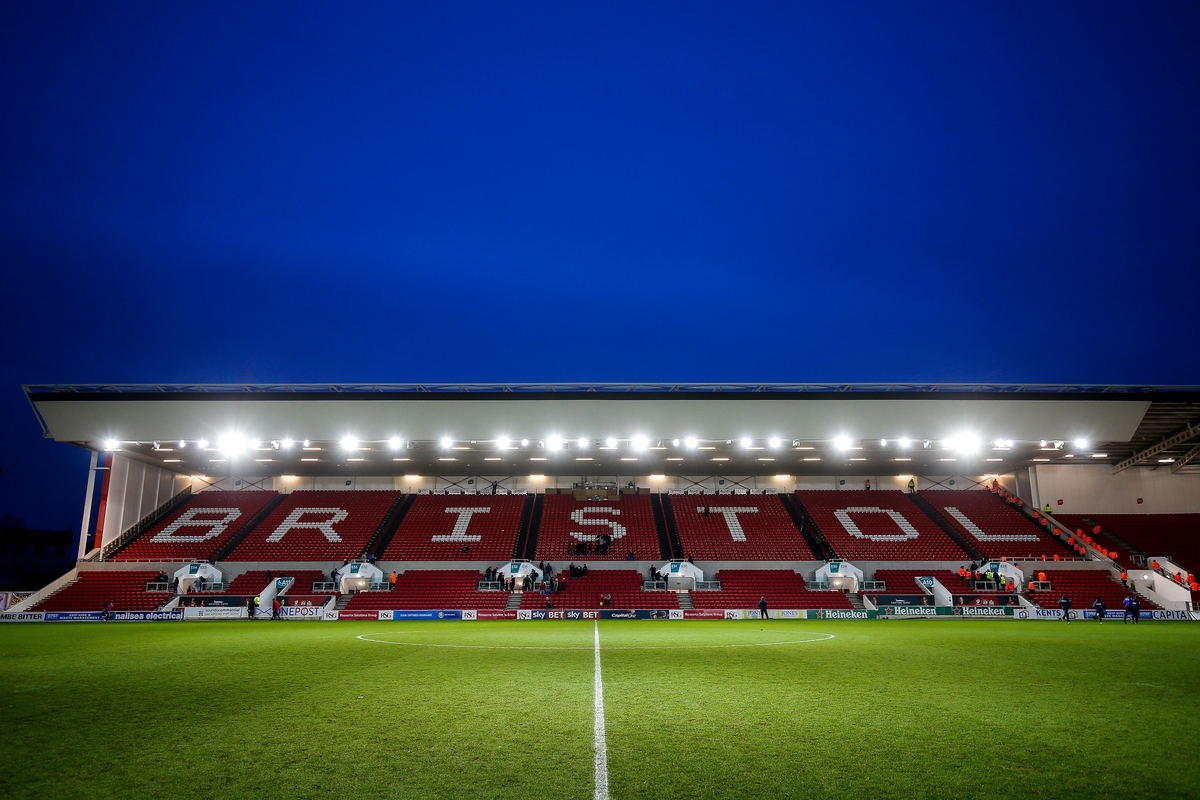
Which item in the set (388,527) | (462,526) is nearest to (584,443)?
(462,526)

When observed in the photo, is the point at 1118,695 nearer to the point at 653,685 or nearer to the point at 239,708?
the point at 653,685

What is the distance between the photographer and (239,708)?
8992 millimetres

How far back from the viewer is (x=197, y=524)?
44.9 meters

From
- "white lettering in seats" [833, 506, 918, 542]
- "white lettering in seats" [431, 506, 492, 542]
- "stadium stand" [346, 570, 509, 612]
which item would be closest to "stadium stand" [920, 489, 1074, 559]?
"white lettering in seats" [833, 506, 918, 542]

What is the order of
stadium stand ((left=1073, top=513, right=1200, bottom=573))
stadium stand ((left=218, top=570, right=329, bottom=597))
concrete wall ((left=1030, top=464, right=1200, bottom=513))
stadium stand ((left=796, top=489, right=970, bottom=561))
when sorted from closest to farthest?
stadium stand ((left=218, top=570, right=329, bottom=597)), stadium stand ((left=1073, top=513, right=1200, bottom=573)), stadium stand ((left=796, top=489, right=970, bottom=561)), concrete wall ((left=1030, top=464, right=1200, bottom=513))

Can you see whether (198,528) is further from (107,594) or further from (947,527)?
(947,527)

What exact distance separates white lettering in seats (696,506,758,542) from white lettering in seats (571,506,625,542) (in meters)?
6.34

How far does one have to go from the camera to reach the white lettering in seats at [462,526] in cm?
4366

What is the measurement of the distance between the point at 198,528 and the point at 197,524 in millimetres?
679

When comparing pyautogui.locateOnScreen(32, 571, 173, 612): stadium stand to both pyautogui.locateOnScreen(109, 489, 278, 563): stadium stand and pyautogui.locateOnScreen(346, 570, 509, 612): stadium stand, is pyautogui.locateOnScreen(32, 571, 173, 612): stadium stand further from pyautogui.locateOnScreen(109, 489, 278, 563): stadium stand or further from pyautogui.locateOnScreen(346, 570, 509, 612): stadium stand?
pyautogui.locateOnScreen(346, 570, 509, 612): stadium stand

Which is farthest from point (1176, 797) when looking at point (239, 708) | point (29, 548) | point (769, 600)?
point (29, 548)

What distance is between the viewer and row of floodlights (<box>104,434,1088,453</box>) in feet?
129

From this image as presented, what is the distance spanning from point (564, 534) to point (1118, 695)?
36246 mm

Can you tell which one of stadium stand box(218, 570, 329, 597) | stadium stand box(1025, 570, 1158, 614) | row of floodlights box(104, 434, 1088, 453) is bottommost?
stadium stand box(1025, 570, 1158, 614)
